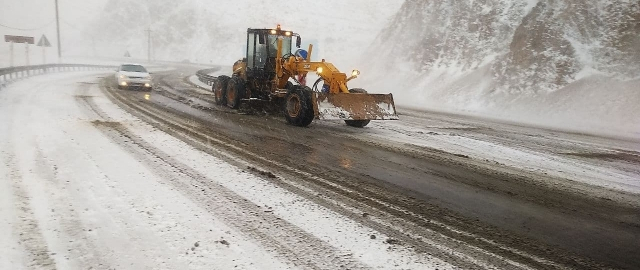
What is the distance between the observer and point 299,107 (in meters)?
9.84

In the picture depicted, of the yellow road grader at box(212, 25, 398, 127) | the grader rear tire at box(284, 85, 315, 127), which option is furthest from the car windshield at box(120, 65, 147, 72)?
the grader rear tire at box(284, 85, 315, 127)

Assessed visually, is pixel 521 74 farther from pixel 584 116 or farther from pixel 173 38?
pixel 173 38

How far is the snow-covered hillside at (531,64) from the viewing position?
16.7 metres

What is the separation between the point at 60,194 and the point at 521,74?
20556mm

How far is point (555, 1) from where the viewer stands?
859 inches

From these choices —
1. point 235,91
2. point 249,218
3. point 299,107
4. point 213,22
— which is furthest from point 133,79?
point 213,22

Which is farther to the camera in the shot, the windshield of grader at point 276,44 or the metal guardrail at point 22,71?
the metal guardrail at point 22,71

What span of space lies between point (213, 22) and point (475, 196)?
82.4m

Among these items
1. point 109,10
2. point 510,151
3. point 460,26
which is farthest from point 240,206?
point 109,10

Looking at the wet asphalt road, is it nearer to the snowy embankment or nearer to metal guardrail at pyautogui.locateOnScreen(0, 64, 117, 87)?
the snowy embankment

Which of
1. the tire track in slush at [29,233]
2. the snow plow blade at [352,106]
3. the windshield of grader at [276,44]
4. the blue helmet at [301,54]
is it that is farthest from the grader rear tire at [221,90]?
the tire track in slush at [29,233]

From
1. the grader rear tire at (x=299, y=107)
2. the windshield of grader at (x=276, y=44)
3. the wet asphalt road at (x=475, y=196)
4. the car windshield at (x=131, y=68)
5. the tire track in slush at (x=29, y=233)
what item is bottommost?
the tire track in slush at (x=29, y=233)

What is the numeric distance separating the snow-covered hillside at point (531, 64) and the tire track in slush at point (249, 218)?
14.3m

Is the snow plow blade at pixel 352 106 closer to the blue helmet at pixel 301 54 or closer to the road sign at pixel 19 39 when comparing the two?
the blue helmet at pixel 301 54
